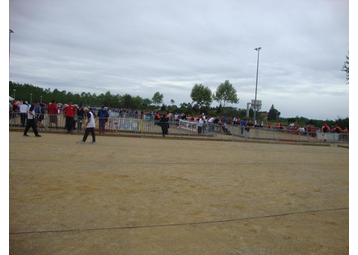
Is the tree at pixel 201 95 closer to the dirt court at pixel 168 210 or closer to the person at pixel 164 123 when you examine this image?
the person at pixel 164 123

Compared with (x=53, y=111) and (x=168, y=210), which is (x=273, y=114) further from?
(x=168, y=210)

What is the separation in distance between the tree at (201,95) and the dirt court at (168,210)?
212 ft

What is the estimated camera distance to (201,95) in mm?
72438

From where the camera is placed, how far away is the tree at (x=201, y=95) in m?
72.6

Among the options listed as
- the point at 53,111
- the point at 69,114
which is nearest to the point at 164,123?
the point at 69,114

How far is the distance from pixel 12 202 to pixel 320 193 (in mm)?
6416

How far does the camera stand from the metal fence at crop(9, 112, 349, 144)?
1881cm

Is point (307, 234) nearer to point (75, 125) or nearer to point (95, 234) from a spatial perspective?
point (95, 234)

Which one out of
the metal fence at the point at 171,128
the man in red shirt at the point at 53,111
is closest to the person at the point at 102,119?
the metal fence at the point at 171,128

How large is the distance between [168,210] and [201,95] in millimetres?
68486

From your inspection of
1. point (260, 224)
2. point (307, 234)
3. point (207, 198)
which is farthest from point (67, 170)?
point (307, 234)

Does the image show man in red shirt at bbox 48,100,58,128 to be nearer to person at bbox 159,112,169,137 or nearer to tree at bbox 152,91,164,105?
person at bbox 159,112,169,137

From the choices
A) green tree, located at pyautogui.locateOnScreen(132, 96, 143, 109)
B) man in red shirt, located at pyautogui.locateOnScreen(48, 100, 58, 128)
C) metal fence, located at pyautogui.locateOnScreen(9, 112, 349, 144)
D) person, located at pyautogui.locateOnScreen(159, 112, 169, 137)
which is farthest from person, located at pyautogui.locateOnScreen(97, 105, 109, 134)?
green tree, located at pyautogui.locateOnScreen(132, 96, 143, 109)
